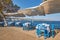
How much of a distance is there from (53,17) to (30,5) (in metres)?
0.56

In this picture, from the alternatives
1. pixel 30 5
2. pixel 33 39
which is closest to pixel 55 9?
pixel 30 5

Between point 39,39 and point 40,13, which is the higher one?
point 40,13

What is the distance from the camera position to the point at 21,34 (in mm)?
3178

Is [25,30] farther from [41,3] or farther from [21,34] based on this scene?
[41,3]

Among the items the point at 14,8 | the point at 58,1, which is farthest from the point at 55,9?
the point at 14,8

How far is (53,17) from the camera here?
2820 millimetres

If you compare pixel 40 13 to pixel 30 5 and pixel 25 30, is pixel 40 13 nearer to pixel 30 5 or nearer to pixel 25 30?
pixel 30 5

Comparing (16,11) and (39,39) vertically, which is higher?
(16,11)

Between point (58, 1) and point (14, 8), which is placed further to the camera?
point (14, 8)

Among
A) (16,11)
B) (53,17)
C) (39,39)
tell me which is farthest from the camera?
(16,11)

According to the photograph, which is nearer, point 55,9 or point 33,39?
point 55,9

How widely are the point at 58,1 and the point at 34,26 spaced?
675mm

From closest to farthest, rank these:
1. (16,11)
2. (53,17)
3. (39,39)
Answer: (53,17), (39,39), (16,11)

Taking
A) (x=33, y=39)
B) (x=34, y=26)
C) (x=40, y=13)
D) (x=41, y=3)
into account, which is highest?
(x=41, y=3)
